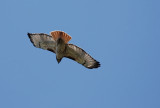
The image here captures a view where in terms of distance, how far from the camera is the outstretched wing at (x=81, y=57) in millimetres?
16797

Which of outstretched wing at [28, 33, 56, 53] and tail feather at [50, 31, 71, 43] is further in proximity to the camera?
outstretched wing at [28, 33, 56, 53]

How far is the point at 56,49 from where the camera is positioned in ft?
54.6

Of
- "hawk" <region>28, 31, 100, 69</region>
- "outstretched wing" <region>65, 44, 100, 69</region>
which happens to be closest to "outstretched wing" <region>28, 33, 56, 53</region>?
"hawk" <region>28, 31, 100, 69</region>

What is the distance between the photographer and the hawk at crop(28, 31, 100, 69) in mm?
16672

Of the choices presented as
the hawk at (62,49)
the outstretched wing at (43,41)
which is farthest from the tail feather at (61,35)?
the outstretched wing at (43,41)

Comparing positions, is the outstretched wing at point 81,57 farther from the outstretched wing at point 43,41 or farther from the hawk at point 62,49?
the outstretched wing at point 43,41

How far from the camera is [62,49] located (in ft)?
54.4

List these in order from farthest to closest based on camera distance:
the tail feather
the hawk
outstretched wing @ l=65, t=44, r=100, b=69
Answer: outstretched wing @ l=65, t=44, r=100, b=69 → the hawk → the tail feather

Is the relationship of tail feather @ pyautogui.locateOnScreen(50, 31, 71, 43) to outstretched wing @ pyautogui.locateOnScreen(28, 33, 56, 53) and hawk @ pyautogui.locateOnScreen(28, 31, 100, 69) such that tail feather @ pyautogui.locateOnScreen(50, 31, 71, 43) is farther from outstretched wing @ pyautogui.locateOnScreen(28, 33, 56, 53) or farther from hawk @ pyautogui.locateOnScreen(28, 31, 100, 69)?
outstretched wing @ pyautogui.locateOnScreen(28, 33, 56, 53)

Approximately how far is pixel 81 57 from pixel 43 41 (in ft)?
6.49

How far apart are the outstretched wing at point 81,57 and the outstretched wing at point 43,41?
2.72 ft

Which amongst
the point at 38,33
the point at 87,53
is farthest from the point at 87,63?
the point at 38,33

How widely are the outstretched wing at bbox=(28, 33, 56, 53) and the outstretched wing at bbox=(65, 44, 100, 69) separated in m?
0.83

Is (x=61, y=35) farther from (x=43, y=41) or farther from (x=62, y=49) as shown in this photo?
(x=43, y=41)
